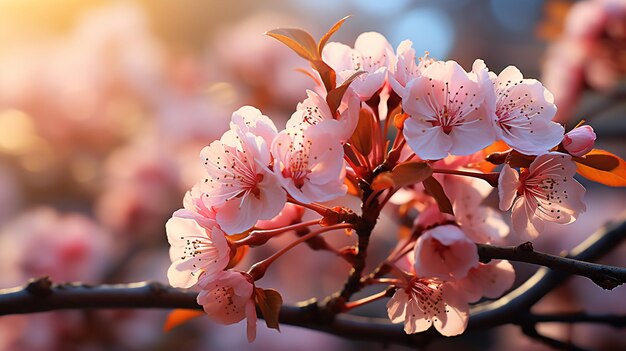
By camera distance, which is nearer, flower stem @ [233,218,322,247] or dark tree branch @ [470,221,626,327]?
flower stem @ [233,218,322,247]

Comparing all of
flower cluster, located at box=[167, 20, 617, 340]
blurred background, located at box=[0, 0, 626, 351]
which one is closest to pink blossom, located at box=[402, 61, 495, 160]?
flower cluster, located at box=[167, 20, 617, 340]

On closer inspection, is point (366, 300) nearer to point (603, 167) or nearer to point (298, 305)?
point (298, 305)

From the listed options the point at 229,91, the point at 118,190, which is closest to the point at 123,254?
the point at 118,190

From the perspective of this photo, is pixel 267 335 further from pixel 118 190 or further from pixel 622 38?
pixel 622 38

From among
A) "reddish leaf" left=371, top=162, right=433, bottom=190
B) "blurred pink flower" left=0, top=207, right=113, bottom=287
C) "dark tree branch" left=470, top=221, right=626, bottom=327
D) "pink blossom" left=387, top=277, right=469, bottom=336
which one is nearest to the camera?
"reddish leaf" left=371, top=162, right=433, bottom=190

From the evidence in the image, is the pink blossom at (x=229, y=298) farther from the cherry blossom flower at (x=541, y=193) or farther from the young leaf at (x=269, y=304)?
the cherry blossom flower at (x=541, y=193)

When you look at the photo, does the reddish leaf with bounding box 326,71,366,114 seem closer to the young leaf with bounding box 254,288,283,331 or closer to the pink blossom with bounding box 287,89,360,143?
the pink blossom with bounding box 287,89,360,143

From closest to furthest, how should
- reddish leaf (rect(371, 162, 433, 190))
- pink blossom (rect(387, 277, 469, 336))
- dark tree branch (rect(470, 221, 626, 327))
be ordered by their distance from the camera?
reddish leaf (rect(371, 162, 433, 190)), pink blossom (rect(387, 277, 469, 336)), dark tree branch (rect(470, 221, 626, 327))
